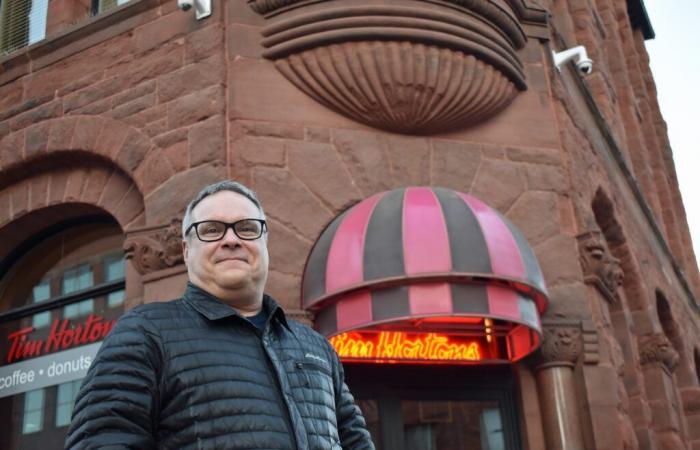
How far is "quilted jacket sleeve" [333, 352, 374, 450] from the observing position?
2.79 m

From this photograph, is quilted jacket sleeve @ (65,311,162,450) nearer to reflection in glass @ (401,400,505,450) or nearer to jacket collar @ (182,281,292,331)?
jacket collar @ (182,281,292,331)

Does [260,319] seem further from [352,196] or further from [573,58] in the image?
[573,58]

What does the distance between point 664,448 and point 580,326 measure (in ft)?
12.0

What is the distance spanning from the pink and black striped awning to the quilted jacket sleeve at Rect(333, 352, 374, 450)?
2.99 meters

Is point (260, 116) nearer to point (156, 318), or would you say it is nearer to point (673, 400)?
point (156, 318)

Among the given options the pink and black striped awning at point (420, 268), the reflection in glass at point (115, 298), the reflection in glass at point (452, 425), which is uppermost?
the reflection in glass at point (115, 298)

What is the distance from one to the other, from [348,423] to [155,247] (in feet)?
13.6

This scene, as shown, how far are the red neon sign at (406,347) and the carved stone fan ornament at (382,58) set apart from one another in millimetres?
1787

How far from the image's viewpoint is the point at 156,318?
2395 mm

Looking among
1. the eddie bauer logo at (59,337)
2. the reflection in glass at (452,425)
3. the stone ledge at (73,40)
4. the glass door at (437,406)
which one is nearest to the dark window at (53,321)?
the eddie bauer logo at (59,337)

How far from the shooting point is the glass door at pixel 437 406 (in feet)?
22.2

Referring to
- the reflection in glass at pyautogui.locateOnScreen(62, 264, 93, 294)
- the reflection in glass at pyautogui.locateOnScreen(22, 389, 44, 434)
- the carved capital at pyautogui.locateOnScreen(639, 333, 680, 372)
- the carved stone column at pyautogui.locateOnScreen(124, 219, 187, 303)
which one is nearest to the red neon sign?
the carved stone column at pyautogui.locateOnScreen(124, 219, 187, 303)

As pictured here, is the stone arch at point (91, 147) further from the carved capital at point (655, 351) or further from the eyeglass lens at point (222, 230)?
the carved capital at point (655, 351)

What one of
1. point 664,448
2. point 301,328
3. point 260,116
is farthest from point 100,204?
point 664,448
